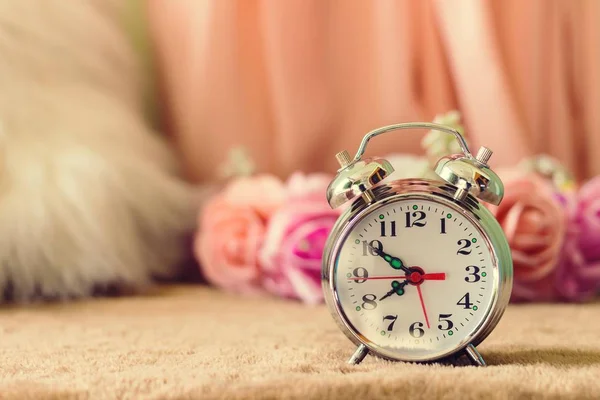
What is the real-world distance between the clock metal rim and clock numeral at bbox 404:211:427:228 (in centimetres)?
2

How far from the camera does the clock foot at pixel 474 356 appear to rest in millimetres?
Answer: 579

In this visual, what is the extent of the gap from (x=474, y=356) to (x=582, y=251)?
462 mm

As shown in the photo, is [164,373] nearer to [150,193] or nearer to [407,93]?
[150,193]

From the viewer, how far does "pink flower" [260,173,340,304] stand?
948 mm

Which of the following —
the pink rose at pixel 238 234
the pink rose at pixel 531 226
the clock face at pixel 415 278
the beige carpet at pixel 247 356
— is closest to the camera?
the beige carpet at pixel 247 356

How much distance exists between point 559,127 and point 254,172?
0.52 m

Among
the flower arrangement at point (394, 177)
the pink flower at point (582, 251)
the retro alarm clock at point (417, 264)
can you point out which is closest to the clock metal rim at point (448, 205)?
the retro alarm clock at point (417, 264)

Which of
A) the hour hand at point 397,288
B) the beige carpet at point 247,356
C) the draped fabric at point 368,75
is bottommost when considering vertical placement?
the beige carpet at point 247,356

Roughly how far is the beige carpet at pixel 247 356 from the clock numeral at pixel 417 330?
0.11 ft

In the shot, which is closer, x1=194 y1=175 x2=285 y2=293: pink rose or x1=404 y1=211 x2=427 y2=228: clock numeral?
x1=404 y1=211 x2=427 y2=228: clock numeral

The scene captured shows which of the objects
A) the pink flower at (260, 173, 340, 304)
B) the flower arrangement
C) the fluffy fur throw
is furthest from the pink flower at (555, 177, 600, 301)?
the fluffy fur throw

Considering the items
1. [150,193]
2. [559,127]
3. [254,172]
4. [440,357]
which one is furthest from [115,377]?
[559,127]

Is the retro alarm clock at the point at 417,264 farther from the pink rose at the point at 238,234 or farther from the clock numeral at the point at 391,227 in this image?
the pink rose at the point at 238,234

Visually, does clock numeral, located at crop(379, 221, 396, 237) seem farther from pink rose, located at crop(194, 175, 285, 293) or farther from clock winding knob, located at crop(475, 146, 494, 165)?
pink rose, located at crop(194, 175, 285, 293)
